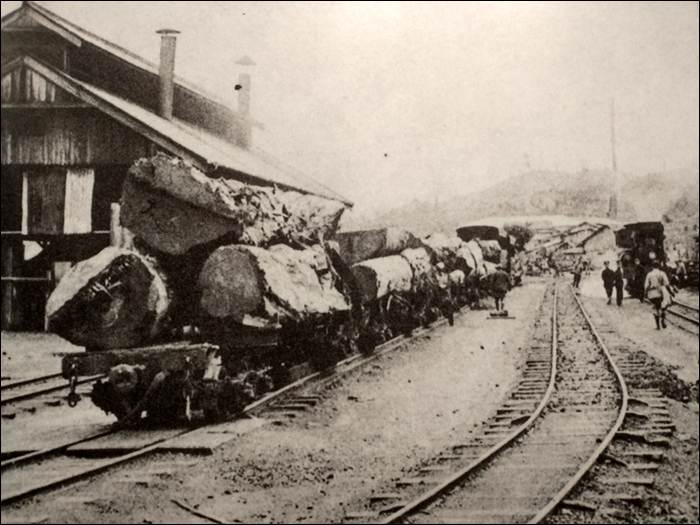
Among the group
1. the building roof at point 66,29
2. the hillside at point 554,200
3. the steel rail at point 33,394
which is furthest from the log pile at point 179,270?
the hillside at point 554,200

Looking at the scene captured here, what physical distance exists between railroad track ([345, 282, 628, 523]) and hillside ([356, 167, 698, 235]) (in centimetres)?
1104

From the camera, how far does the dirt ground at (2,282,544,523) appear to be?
4105 millimetres

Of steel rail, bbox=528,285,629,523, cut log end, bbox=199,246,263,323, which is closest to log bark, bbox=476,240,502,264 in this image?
steel rail, bbox=528,285,629,523

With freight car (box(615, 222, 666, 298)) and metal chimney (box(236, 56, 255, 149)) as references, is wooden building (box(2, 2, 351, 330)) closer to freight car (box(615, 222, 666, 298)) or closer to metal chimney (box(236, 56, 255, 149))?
metal chimney (box(236, 56, 255, 149))

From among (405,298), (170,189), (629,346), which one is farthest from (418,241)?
(170,189)

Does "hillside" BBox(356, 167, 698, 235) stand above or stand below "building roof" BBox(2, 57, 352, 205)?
above

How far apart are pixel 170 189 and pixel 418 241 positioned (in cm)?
1046

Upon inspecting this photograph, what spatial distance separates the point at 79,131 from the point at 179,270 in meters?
2.05

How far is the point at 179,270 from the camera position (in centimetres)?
650

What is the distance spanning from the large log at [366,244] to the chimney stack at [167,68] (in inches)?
234

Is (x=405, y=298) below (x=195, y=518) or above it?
above

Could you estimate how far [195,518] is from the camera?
12.8 feet

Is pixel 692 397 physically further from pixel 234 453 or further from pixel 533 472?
pixel 234 453

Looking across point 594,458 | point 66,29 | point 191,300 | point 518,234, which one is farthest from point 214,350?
point 518,234
